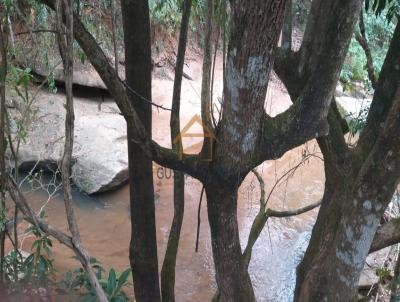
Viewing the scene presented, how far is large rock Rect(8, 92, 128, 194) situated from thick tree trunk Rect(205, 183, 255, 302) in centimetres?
302

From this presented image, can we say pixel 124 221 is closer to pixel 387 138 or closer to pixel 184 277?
pixel 184 277

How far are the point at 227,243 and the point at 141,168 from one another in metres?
0.60

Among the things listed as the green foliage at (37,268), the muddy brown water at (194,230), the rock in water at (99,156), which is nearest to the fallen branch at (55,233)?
the green foliage at (37,268)

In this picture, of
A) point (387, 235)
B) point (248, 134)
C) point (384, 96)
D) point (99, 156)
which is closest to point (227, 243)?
point (248, 134)

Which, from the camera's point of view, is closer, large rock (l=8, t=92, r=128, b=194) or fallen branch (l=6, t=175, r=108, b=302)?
fallen branch (l=6, t=175, r=108, b=302)

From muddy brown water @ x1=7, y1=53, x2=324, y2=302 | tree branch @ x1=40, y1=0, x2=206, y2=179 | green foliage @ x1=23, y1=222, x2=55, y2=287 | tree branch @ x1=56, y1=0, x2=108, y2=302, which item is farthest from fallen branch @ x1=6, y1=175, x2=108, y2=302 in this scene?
muddy brown water @ x1=7, y1=53, x2=324, y2=302

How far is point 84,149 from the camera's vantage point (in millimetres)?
4898

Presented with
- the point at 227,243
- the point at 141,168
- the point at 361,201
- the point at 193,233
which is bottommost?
the point at 193,233

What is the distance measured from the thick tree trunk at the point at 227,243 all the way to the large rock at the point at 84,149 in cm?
→ 302

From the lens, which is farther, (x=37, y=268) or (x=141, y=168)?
(x=37, y=268)

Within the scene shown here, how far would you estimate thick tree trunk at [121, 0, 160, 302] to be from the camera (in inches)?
77.1

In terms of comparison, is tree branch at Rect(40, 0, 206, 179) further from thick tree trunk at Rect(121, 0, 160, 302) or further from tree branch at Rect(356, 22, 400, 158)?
tree branch at Rect(356, 22, 400, 158)

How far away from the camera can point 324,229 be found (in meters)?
2.01

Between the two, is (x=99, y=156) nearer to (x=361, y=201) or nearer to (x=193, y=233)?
(x=193, y=233)
